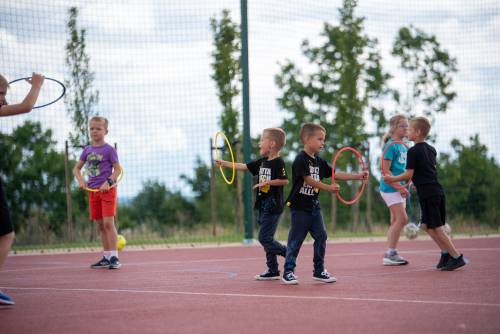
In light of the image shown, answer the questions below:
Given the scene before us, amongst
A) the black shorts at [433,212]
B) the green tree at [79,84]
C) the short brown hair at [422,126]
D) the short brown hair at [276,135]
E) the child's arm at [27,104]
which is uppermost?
the green tree at [79,84]

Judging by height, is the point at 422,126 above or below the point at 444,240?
above

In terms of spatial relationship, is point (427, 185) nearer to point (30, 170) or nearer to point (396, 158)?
point (396, 158)

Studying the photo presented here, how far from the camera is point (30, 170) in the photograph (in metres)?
22.3

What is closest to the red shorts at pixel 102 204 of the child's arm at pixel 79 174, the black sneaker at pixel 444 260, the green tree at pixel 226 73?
the child's arm at pixel 79 174

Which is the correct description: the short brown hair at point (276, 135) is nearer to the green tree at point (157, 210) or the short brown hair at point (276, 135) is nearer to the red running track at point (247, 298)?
the red running track at point (247, 298)

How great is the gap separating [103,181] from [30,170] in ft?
43.9

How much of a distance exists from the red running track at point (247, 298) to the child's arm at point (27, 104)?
5.18 feet

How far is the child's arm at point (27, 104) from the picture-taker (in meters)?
6.11

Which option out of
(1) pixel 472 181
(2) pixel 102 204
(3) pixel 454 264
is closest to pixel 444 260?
(3) pixel 454 264

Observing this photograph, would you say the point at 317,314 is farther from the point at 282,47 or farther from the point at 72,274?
the point at 282,47

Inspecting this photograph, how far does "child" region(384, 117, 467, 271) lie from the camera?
334 inches

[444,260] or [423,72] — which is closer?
[444,260]

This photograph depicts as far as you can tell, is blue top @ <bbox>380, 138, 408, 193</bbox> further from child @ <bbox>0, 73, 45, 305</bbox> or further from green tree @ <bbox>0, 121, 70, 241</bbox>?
green tree @ <bbox>0, 121, 70, 241</bbox>

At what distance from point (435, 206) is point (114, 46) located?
9.59 meters
